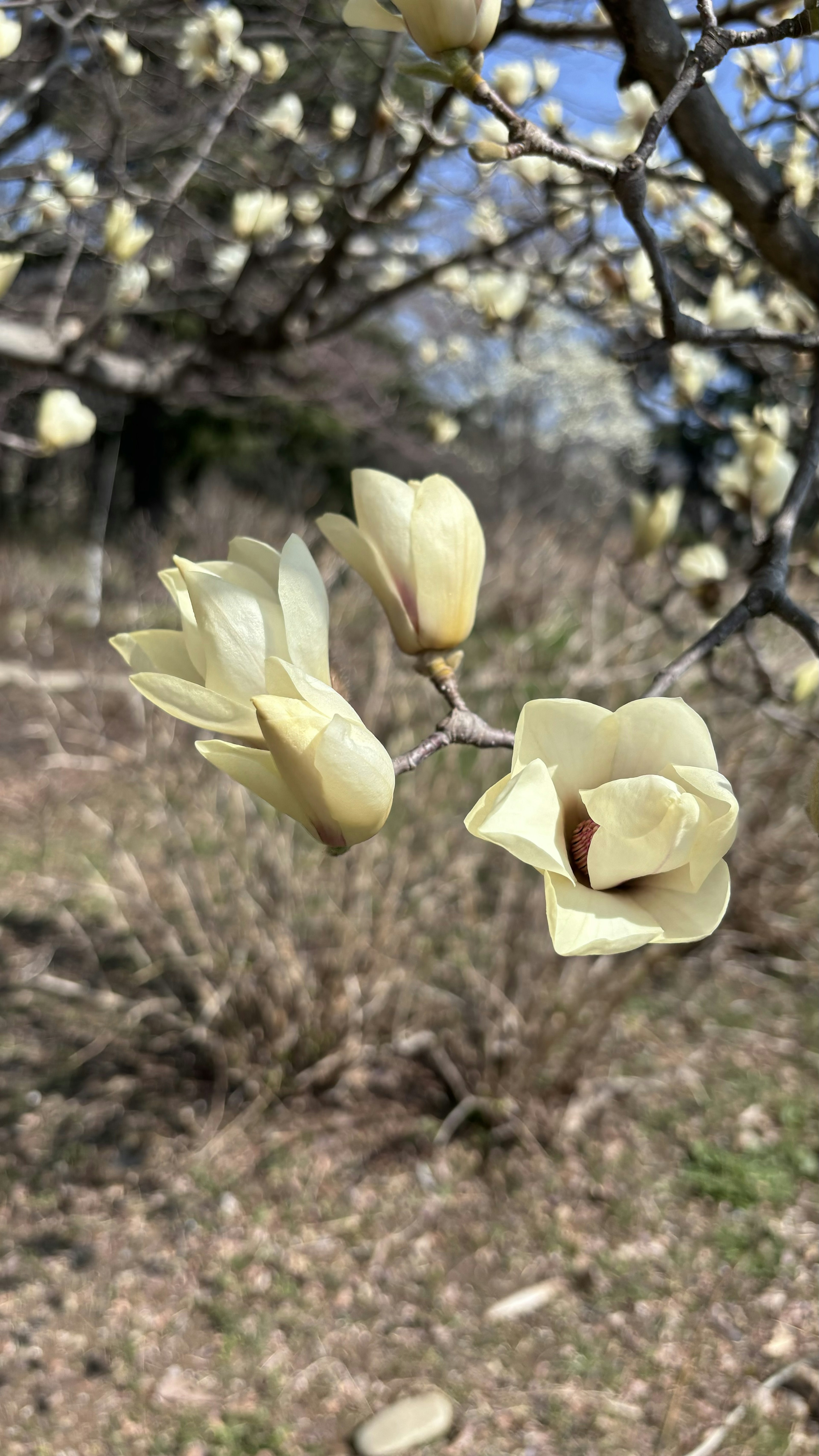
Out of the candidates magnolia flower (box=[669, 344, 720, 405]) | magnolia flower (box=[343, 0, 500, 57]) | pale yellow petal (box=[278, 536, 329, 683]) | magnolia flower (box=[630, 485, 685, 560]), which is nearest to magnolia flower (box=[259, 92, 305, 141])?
magnolia flower (box=[669, 344, 720, 405])

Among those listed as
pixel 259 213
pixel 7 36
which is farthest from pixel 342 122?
pixel 7 36

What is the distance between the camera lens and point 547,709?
2.05 ft

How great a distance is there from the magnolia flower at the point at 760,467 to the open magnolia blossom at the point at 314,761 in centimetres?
117

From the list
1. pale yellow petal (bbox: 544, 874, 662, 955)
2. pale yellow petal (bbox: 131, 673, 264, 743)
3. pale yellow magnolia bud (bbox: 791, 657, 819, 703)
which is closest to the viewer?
pale yellow petal (bbox: 544, 874, 662, 955)

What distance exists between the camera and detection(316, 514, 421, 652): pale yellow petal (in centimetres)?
78

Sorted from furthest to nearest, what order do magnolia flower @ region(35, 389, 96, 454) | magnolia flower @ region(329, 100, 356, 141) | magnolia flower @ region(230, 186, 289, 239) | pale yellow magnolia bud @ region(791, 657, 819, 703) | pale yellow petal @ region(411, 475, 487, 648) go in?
1. magnolia flower @ region(329, 100, 356, 141)
2. magnolia flower @ region(230, 186, 289, 239)
3. magnolia flower @ region(35, 389, 96, 454)
4. pale yellow magnolia bud @ region(791, 657, 819, 703)
5. pale yellow petal @ region(411, 475, 487, 648)

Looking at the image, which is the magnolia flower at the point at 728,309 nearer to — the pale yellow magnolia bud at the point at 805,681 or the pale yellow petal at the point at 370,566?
the pale yellow magnolia bud at the point at 805,681

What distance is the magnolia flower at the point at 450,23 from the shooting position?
708mm

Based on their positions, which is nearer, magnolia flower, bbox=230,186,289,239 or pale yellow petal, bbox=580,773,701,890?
pale yellow petal, bbox=580,773,701,890

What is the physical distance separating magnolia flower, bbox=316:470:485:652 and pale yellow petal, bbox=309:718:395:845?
0.19 metres

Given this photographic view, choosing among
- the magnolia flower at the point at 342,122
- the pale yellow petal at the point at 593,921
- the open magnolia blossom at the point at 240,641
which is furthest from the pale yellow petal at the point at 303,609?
the magnolia flower at the point at 342,122

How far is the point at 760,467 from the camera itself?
165 cm

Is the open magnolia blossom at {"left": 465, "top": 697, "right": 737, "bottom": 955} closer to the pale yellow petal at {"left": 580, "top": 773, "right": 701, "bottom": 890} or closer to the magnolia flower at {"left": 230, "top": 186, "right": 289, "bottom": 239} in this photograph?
the pale yellow petal at {"left": 580, "top": 773, "right": 701, "bottom": 890}

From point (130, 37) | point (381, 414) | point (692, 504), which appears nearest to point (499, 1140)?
point (130, 37)
